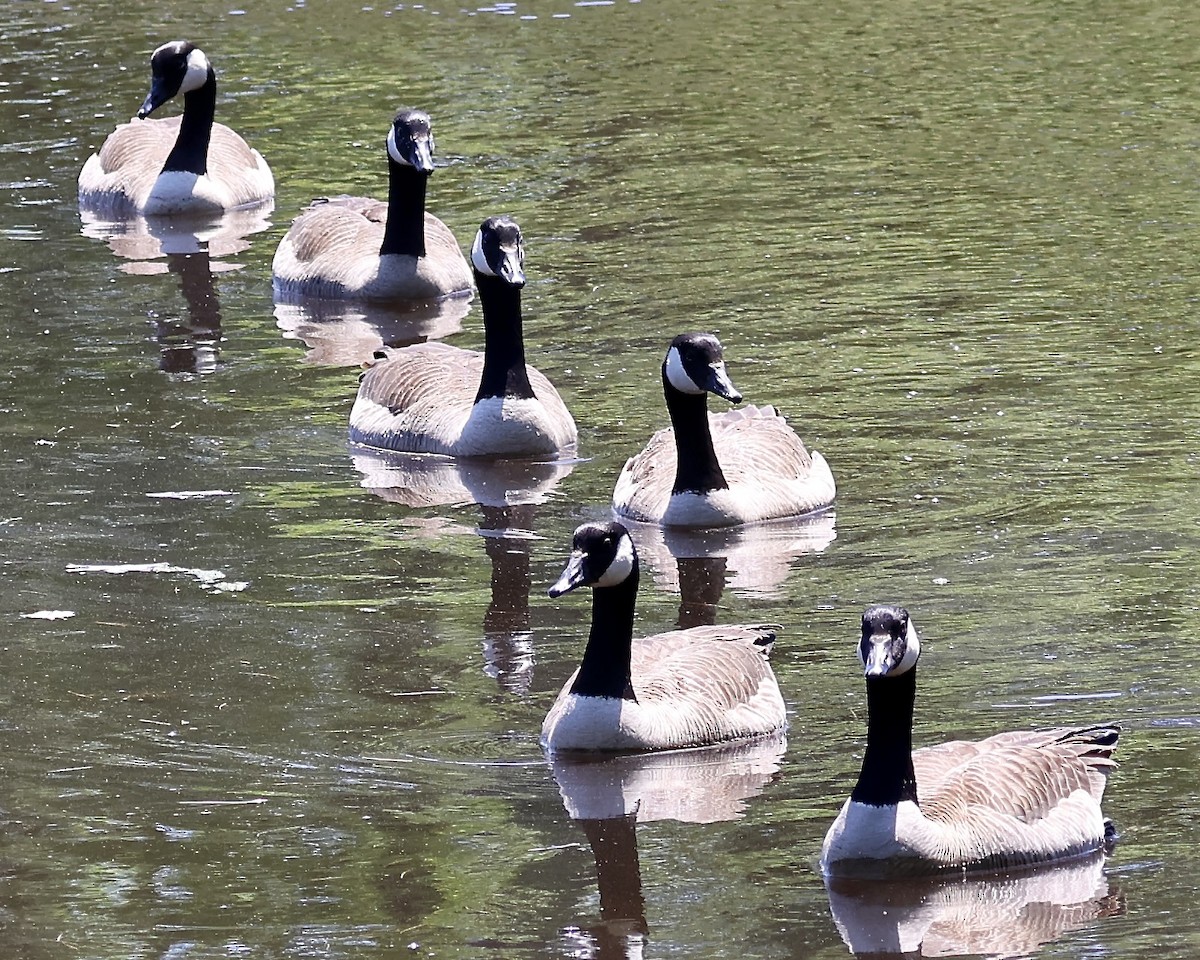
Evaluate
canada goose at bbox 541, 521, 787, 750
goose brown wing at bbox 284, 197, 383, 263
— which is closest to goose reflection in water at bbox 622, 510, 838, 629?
canada goose at bbox 541, 521, 787, 750

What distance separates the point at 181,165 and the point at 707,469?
11.4 metres

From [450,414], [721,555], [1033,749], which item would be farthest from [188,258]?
[1033,749]

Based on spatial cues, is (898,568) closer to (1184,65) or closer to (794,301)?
(794,301)

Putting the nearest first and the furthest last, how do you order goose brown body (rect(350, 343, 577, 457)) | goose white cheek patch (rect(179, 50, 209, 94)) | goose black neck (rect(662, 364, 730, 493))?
goose black neck (rect(662, 364, 730, 493)) → goose brown body (rect(350, 343, 577, 457)) → goose white cheek patch (rect(179, 50, 209, 94))

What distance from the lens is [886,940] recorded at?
29.3 feet

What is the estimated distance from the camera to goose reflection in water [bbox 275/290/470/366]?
19.0 metres

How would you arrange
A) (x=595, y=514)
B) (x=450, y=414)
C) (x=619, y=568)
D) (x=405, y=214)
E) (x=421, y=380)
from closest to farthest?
1. (x=619, y=568)
2. (x=595, y=514)
3. (x=450, y=414)
4. (x=421, y=380)
5. (x=405, y=214)

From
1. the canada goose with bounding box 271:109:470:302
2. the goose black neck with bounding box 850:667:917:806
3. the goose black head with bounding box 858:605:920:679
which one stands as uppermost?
the goose black head with bounding box 858:605:920:679

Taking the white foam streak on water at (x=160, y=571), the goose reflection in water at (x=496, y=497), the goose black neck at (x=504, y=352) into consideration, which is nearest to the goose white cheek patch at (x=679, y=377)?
the goose reflection in water at (x=496, y=497)

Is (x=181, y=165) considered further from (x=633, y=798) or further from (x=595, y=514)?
(x=633, y=798)

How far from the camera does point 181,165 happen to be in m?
24.2

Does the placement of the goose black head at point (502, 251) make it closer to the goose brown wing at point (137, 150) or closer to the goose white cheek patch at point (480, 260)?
the goose white cheek patch at point (480, 260)

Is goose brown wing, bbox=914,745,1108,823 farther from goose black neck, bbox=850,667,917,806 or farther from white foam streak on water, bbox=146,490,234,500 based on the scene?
white foam streak on water, bbox=146,490,234,500

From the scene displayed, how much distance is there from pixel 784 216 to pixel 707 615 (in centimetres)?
899
